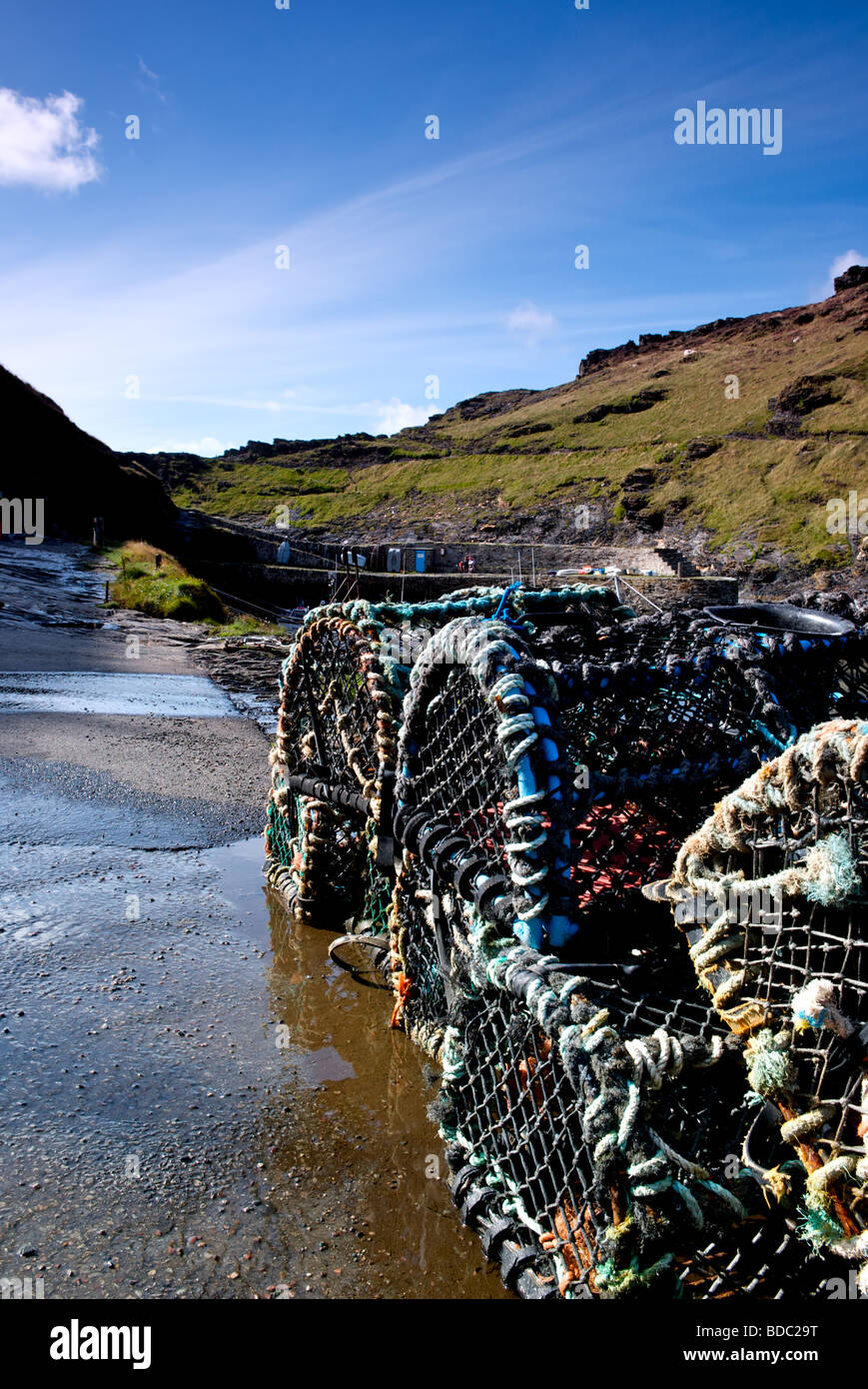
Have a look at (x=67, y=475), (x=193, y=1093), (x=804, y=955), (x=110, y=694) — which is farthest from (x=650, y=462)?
(x=804, y=955)

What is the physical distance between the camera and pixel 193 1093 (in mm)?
3107

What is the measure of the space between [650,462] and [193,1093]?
178 ft

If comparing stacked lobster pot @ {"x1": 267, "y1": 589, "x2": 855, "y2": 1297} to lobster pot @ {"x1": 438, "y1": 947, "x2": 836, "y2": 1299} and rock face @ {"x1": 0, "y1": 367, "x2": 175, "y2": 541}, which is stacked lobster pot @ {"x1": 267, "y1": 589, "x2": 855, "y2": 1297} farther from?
rock face @ {"x1": 0, "y1": 367, "x2": 175, "y2": 541}

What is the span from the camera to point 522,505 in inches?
2069

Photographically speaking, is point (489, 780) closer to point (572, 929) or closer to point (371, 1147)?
point (572, 929)

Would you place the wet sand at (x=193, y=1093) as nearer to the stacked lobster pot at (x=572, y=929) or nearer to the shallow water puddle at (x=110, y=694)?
the stacked lobster pot at (x=572, y=929)

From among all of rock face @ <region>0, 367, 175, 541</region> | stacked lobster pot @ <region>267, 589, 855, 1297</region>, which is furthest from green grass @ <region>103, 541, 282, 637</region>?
stacked lobster pot @ <region>267, 589, 855, 1297</region>

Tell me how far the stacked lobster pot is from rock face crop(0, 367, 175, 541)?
3179 centimetres

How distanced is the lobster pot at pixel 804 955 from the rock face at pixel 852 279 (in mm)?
102668

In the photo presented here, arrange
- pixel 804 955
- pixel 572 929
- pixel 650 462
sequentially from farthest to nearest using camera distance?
pixel 650 462
pixel 572 929
pixel 804 955

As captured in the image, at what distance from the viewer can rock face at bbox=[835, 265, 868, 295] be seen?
86375 millimetres

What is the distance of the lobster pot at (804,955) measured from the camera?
1372mm

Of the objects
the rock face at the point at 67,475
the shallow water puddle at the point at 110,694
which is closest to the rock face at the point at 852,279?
the rock face at the point at 67,475

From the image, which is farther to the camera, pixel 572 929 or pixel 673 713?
pixel 673 713
